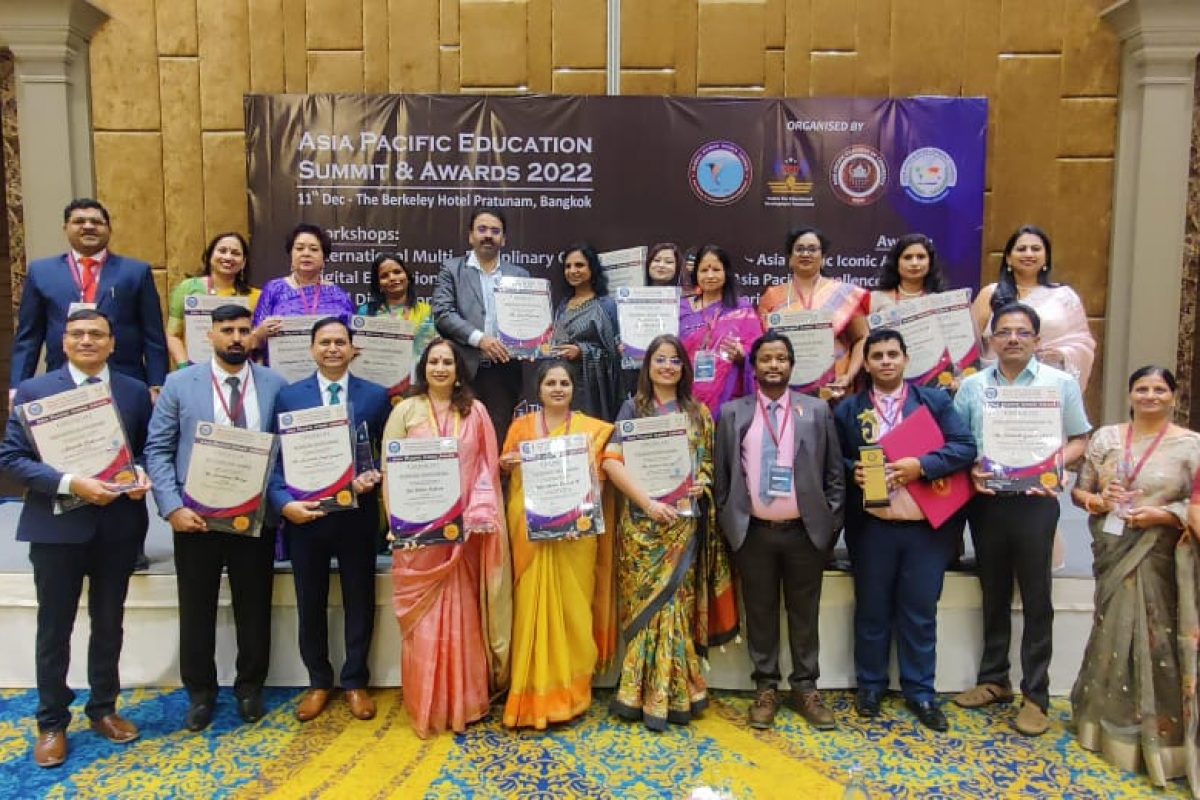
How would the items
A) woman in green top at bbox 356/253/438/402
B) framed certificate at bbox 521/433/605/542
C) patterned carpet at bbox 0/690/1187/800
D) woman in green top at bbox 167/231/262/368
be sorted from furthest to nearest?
1. woman in green top at bbox 356/253/438/402
2. woman in green top at bbox 167/231/262/368
3. framed certificate at bbox 521/433/605/542
4. patterned carpet at bbox 0/690/1187/800

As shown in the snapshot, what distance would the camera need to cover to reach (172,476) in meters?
2.95

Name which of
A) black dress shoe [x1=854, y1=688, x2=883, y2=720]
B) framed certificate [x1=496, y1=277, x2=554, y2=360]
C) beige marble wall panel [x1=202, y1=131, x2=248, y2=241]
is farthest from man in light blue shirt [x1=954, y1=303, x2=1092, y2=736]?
beige marble wall panel [x1=202, y1=131, x2=248, y2=241]

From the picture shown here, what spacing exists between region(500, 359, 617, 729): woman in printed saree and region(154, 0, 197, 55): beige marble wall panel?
426 centimetres

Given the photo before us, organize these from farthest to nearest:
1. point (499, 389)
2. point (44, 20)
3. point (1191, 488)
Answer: point (44, 20), point (499, 389), point (1191, 488)

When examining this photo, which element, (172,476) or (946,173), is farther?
(946,173)

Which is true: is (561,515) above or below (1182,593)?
above

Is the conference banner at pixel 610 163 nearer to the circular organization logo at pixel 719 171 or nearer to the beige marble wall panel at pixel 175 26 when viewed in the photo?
the circular organization logo at pixel 719 171

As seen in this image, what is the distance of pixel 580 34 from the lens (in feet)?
18.5

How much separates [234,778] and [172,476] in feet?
3.44

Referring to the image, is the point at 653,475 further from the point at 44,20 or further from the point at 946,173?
the point at 44,20

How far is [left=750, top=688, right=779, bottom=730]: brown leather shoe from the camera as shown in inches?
124

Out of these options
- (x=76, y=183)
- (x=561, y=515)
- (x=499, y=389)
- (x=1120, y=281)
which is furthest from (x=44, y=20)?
(x=1120, y=281)

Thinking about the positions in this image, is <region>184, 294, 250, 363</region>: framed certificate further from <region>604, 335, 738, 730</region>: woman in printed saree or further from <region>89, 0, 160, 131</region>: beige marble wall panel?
<region>89, 0, 160, 131</region>: beige marble wall panel

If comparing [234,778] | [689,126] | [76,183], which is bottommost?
[234,778]
